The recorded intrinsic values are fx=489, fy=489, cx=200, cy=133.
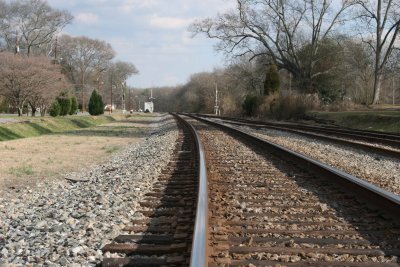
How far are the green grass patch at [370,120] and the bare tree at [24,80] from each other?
71.3ft

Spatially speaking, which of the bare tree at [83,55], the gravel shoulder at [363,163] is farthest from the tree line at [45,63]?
the gravel shoulder at [363,163]

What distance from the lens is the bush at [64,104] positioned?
47469 millimetres

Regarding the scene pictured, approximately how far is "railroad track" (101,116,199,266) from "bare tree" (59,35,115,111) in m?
92.7

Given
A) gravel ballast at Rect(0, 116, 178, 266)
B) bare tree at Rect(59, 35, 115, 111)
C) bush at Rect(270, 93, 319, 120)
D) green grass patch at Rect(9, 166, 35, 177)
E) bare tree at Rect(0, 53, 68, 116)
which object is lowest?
green grass patch at Rect(9, 166, 35, 177)

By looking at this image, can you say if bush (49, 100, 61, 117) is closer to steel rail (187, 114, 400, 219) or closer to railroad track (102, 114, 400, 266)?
steel rail (187, 114, 400, 219)

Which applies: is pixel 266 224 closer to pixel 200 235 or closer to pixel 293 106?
pixel 200 235

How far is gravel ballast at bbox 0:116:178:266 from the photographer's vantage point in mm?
4145

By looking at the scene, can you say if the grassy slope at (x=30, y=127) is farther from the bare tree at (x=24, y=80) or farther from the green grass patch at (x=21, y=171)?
the green grass patch at (x=21, y=171)

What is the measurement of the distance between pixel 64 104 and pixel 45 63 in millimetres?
7477

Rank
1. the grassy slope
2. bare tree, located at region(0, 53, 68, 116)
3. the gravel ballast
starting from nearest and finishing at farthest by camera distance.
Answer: the gravel ballast < the grassy slope < bare tree, located at region(0, 53, 68, 116)

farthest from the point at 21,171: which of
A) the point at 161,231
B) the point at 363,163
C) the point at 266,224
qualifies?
the point at 363,163

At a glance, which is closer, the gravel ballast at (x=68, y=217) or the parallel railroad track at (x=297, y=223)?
the parallel railroad track at (x=297, y=223)

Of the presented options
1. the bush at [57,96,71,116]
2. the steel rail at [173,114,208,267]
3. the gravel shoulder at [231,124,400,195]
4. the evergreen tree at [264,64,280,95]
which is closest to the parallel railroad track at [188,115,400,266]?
the steel rail at [173,114,208,267]

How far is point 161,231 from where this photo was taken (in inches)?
191
